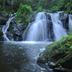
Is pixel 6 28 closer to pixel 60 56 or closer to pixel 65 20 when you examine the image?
pixel 65 20

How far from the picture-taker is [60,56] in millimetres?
11570

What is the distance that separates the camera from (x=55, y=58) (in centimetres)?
1181

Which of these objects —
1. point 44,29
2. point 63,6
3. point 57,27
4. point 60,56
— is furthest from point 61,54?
point 63,6

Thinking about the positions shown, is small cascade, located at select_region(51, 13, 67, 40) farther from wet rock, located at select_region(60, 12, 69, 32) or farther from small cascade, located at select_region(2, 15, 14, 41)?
small cascade, located at select_region(2, 15, 14, 41)

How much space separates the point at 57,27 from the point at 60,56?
16.6 metres

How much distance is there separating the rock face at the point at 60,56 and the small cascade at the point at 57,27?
575 inches

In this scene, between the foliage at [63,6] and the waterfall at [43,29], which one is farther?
the foliage at [63,6]

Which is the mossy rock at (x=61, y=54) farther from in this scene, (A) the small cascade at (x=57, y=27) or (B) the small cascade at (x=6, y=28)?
(B) the small cascade at (x=6, y=28)

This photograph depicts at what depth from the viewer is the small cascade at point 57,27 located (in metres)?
27.6

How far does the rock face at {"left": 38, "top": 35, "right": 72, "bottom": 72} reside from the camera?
432 inches

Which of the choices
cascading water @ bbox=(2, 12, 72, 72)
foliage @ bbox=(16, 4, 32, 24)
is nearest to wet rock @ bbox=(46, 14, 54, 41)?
cascading water @ bbox=(2, 12, 72, 72)

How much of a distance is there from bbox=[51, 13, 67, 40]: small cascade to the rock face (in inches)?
575

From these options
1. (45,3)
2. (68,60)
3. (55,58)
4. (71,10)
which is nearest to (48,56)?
(55,58)

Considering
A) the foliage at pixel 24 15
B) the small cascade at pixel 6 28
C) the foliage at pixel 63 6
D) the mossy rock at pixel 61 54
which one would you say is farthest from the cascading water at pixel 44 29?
the mossy rock at pixel 61 54
